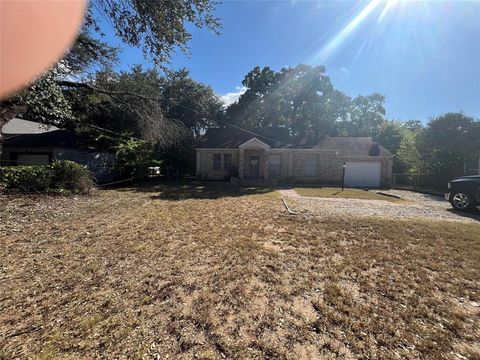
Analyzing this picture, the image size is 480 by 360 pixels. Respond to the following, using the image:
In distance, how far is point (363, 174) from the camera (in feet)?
66.5

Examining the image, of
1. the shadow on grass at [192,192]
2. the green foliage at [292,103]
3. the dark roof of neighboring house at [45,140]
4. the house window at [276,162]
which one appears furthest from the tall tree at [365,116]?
the dark roof of neighboring house at [45,140]

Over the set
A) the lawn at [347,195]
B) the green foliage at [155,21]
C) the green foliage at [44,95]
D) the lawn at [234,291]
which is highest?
the green foliage at [155,21]

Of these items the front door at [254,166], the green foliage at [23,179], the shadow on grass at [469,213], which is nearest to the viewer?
the shadow on grass at [469,213]

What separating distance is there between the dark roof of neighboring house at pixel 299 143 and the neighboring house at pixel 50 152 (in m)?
7.25

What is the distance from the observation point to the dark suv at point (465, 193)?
9633mm

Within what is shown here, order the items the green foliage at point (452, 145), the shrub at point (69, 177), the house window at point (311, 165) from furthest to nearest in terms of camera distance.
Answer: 1. the house window at point (311, 165)
2. the green foliage at point (452, 145)
3. the shrub at point (69, 177)

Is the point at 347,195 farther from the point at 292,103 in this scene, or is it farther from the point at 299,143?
the point at 292,103

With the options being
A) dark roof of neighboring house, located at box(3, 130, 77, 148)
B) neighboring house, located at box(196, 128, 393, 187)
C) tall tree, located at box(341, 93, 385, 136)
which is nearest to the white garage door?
neighboring house, located at box(196, 128, 393, 187)

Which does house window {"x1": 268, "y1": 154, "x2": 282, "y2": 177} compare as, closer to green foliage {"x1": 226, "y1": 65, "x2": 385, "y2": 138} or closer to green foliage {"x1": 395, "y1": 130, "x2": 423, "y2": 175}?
green foliage {"x1": 226, "y1": 65, "x2": 385, "y2": 138}

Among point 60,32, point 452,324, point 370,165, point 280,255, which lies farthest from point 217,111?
point 452,324

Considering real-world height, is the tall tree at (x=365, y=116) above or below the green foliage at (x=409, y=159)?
above

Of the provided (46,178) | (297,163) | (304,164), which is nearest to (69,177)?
(46,178)

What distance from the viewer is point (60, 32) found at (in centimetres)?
646

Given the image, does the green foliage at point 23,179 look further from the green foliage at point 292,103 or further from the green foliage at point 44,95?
the green foliage at point 292,103
